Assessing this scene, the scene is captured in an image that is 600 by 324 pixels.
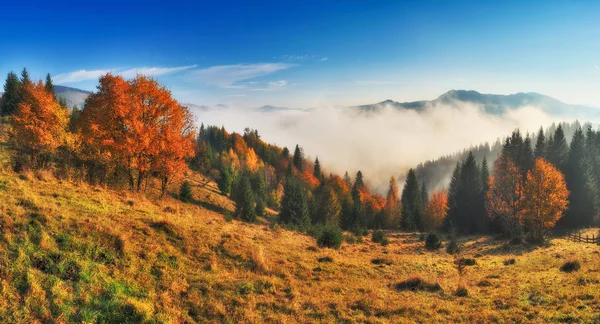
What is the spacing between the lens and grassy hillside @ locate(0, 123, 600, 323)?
390 inches

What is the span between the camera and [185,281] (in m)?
12.9

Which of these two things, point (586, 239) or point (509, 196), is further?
point (509, 196)

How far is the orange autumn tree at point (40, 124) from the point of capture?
34.0 metres

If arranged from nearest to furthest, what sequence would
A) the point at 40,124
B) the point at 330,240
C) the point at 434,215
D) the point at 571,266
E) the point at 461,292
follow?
the point at 461,292
the point at 571,266
the point at 330,240
the point at 40,124
the point at 434,215

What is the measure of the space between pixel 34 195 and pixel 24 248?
6.43 meters

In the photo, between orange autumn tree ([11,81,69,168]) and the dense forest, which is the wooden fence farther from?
orange autumn tree ([11,81,69,168])

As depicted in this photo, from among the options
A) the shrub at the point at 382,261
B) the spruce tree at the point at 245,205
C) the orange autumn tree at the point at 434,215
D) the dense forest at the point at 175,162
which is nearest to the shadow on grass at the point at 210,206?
the spruce tree at the point at 245,205

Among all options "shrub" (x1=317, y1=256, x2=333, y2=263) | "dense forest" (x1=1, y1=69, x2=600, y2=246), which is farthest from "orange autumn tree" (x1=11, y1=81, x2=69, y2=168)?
"shrub" (x1=317, y1=256, x2=333, y2=263)

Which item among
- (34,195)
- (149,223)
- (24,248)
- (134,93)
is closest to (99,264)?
(24,248)

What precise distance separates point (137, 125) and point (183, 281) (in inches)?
765

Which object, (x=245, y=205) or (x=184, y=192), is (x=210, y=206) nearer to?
(x=184, y=192)

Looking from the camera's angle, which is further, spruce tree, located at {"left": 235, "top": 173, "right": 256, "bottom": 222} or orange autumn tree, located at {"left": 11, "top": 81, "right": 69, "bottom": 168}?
spruce tree, located at {"left": 235, "top": 173, "right": 256, "bottom": 222}

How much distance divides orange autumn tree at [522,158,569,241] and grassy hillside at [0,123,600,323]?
84.6 feet

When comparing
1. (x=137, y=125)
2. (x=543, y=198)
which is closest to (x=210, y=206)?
(x=137, y=125)
